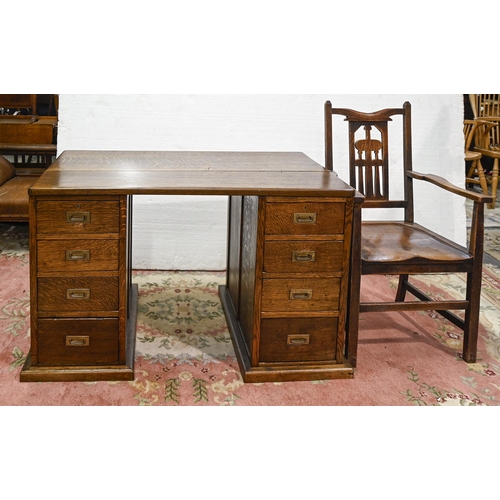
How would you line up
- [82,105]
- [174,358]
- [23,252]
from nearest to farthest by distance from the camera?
[174,358], [82,105], [23,252]

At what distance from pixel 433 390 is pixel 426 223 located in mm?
1849

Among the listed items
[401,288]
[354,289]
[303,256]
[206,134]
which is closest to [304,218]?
[303,256]

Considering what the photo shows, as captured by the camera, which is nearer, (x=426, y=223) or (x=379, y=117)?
(x=379, y=117)

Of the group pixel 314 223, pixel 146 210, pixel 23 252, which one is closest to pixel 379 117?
pixel 314 223

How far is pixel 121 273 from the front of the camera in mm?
2682

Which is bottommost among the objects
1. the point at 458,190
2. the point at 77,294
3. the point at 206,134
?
the point at 77,294

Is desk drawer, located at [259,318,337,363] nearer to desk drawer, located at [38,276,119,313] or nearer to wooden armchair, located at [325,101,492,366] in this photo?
wooden armchair, located at [325,101,492,366]

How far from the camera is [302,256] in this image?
2.71 meters

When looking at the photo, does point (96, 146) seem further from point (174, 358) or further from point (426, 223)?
point (426, 223)

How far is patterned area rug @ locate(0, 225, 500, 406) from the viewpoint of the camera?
2674mm

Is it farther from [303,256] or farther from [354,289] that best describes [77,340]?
[354,289]

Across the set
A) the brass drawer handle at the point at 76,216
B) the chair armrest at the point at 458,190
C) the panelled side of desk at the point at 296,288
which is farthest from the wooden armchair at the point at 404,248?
the brass drawer handle at the point at 76,216

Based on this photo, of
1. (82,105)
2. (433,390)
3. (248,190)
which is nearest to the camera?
(248,190)

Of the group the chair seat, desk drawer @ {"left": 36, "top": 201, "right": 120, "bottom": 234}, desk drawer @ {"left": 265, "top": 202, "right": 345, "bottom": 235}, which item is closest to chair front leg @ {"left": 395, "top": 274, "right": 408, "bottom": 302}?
the chair seat
